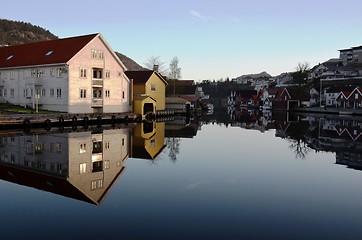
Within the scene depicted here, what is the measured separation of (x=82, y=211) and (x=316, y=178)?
11.7 metres

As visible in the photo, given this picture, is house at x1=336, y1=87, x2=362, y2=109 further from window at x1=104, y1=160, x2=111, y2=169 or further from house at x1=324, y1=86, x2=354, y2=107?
window at x1=104, y1=160, x2=111, y2=169

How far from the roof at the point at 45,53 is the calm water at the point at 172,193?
69.0ft

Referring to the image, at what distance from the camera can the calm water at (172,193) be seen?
31.1 ft

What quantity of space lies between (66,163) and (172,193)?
737cm

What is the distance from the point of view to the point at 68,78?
41.0 m

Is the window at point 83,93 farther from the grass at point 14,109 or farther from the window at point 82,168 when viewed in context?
the window at point 82,168

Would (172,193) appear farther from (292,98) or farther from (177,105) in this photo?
(292,98)

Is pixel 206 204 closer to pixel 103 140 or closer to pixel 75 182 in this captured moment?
pixel 75 182

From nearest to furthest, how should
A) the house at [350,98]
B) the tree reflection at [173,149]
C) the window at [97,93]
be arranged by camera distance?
the tree reflection at [173,149]
the window at [97,93]
the house at [350,98]

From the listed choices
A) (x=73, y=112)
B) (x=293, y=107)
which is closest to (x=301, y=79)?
(x=293, y=107)

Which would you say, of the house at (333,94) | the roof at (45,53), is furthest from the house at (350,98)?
the roof at (45,53)

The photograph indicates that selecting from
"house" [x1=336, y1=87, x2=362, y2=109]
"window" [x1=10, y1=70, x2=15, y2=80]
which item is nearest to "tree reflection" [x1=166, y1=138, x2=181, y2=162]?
"window" [x1=10, y1=70, x2=15, y2=80]

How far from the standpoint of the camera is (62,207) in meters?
11.1

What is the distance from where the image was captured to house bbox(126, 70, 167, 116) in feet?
171
